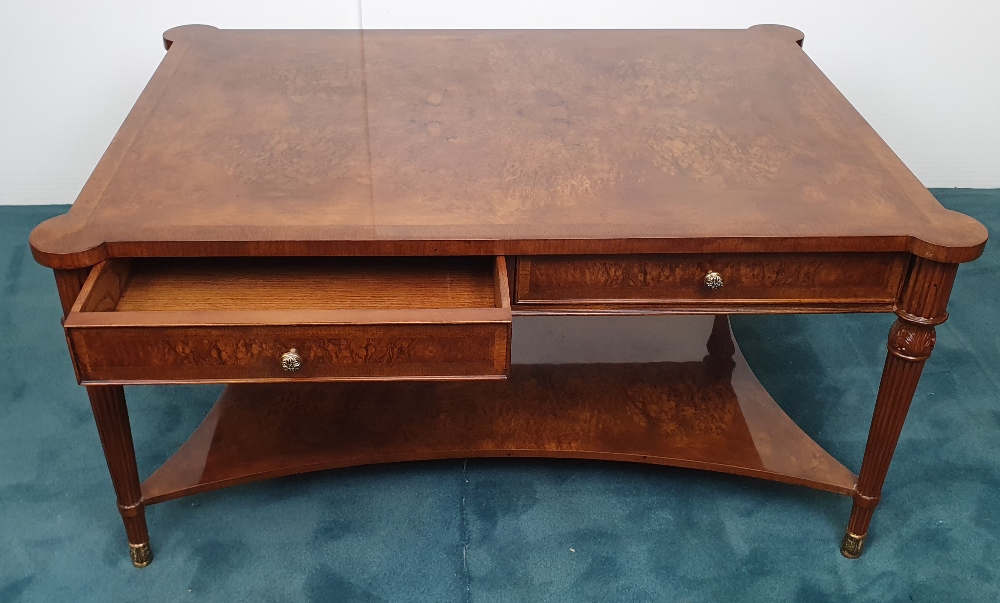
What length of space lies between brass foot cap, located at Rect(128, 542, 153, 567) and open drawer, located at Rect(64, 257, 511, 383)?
38 cm

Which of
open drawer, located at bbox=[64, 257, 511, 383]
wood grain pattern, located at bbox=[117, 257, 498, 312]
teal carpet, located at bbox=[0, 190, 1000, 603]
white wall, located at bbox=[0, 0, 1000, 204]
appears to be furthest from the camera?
white wall, located at bbox=[0, 0, 1000, 204]

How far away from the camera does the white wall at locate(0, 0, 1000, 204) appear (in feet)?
6.22

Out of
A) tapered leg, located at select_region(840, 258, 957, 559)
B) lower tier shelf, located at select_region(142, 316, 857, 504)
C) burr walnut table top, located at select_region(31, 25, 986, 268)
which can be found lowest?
lower tier shelf, located at select_region(142, 316, 857, 504)

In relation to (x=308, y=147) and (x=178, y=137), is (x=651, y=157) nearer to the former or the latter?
(x=308, y=147)

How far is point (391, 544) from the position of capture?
1.34 meters

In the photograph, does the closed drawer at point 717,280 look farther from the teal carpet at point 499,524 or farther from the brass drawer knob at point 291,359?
the teal carpet at point 499,524

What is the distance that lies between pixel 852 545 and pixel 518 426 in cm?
51

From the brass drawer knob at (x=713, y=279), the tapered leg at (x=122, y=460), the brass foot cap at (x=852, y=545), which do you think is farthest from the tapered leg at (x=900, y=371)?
the tapered leg at (x=122, y=460)

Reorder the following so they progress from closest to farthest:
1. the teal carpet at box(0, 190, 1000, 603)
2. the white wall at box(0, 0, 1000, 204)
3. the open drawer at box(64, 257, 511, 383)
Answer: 1. the open drawer at box(64, 257, 511, 383)
2. the teal carpet at box(0, 190, 1000, 603)
3. the white wall at box(0, 0, 1000, 204)

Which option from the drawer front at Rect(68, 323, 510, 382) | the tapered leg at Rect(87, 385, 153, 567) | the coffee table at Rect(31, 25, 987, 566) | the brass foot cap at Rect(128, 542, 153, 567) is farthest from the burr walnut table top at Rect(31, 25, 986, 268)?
the brass foot cap at Rect(128, 542, 153, 567)

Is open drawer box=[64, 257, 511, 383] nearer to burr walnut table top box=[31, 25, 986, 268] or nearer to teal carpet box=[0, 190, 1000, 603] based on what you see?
burr walnut table top box=[31, 25, 986, 268]

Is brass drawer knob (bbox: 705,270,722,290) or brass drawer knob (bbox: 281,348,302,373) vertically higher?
brass drawer knob (bbox: 705,270,722,290)

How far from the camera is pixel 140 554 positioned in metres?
1.29

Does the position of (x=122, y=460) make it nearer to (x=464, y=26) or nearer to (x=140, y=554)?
(x=140, y=554)
